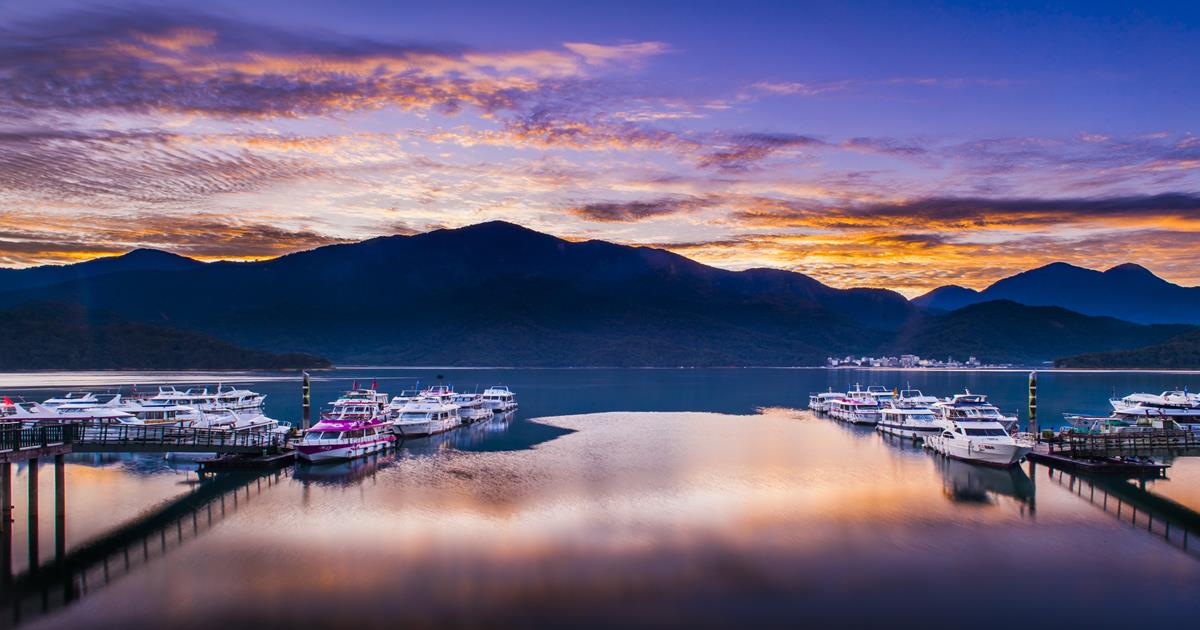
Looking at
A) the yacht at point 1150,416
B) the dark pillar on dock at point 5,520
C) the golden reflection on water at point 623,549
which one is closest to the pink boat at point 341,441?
the golden reflection on water at point 623,549

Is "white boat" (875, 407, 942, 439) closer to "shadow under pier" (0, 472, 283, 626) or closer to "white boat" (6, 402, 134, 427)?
"shadow under pier" (0, 472, 283, 626)

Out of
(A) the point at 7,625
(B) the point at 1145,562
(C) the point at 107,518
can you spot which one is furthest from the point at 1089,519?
(C) the point at 107,518

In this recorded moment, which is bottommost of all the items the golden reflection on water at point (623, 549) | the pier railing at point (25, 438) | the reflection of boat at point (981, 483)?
the reflection of boat at point (981, 483)

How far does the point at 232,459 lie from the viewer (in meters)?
48.9

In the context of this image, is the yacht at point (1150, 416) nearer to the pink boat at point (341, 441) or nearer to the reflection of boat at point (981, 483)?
the reflection of boat at point (981, 483)

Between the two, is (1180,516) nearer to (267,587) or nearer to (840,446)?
(840,446)

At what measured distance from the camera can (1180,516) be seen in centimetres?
3794

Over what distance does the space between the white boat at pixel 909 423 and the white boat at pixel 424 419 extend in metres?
40.4

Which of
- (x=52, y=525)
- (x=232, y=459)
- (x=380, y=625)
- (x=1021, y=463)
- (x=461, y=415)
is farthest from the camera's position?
(x=461, y=415)

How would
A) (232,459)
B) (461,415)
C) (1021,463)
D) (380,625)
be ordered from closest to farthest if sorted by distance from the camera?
(380,625), (232,459), (1021,463), (461,415)

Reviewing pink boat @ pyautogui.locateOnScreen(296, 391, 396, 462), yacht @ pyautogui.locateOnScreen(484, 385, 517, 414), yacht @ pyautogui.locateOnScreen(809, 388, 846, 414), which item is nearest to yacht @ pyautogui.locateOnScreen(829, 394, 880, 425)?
yacht @ pyautogui.locateOnScreen(809, 388, 846, 414)

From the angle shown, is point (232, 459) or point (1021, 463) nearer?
point (232, 459)

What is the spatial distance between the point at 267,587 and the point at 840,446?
165 ft

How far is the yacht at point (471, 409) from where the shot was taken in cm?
8417
